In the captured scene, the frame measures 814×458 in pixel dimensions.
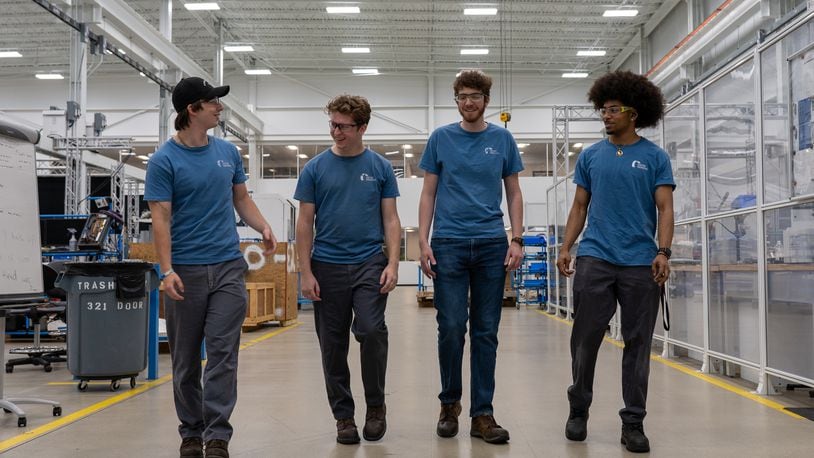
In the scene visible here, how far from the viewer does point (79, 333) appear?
5316 mm

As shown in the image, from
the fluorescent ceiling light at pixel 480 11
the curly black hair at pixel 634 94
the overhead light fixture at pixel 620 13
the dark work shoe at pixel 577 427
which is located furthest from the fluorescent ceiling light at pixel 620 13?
the dark work shoe at pixel 577 427

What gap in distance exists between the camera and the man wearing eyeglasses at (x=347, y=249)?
138 inches

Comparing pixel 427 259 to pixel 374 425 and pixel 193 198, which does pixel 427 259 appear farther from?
pixel 193 198

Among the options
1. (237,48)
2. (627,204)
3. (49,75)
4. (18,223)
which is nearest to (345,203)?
(627,204)

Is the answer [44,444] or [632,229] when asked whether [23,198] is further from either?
[632,229]

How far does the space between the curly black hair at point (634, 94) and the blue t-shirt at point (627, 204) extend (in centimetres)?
19

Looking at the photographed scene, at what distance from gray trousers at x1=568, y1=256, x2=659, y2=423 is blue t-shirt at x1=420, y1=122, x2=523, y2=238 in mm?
508

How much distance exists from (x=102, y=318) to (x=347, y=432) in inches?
105

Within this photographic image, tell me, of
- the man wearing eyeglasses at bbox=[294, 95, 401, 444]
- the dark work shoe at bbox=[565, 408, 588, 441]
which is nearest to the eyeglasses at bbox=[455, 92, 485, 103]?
the man wearing eyeglasses at bbox=[294, 95, 401, 444]

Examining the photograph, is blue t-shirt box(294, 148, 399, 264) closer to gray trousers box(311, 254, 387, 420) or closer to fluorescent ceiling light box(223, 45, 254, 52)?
gray trousers box(311, 254, 387, 420)

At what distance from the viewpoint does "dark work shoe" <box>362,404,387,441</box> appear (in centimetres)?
363

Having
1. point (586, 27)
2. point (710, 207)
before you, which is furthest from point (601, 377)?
point (586, 27)

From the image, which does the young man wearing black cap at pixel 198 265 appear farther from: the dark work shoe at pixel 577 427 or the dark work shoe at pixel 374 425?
the dark work shoe at pixel 577 427

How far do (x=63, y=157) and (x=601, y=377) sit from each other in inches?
569
